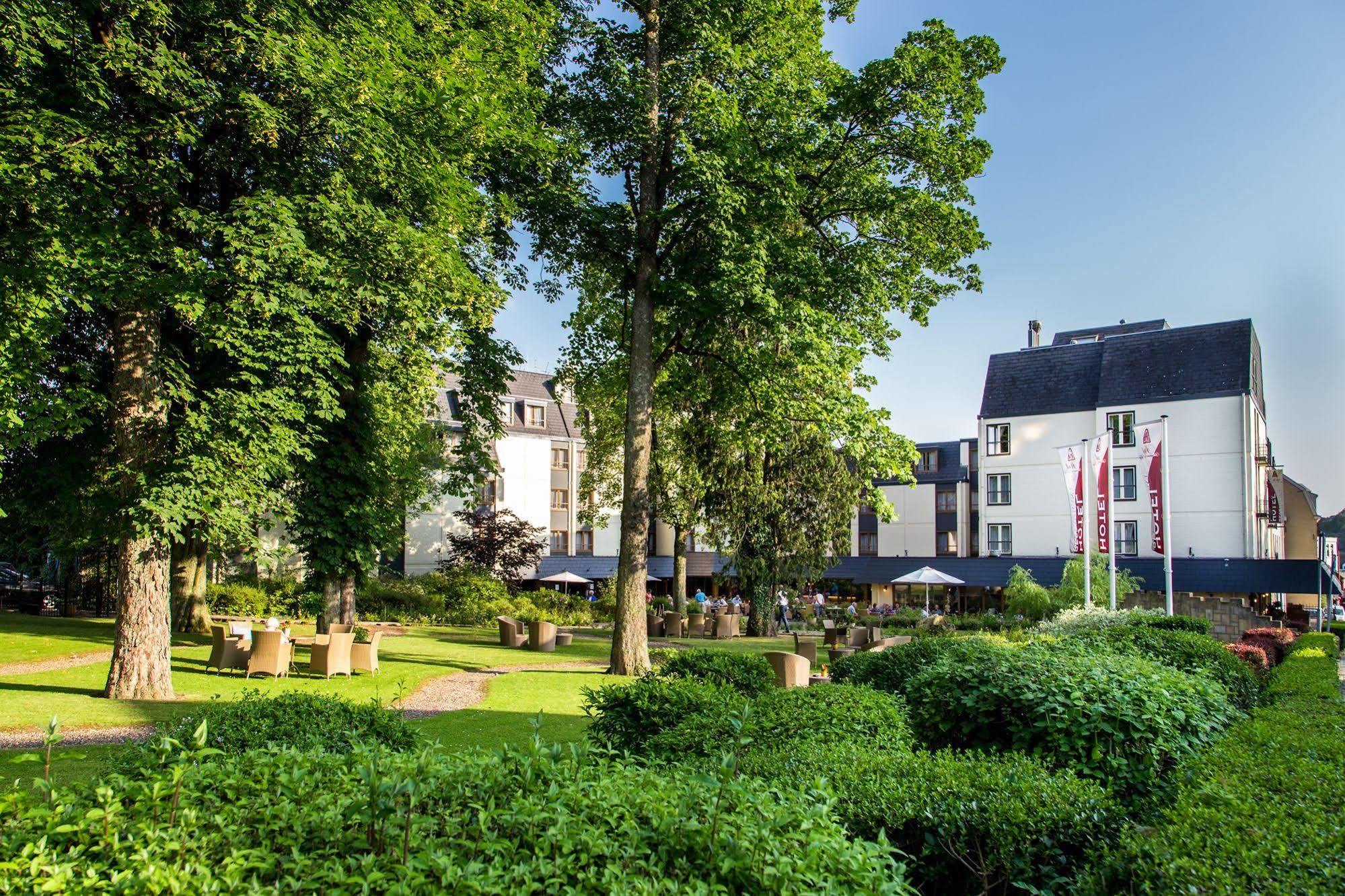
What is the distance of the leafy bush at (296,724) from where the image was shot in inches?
231

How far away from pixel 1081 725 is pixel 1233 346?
45171 mm

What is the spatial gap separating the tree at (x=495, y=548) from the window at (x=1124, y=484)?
31218 mm

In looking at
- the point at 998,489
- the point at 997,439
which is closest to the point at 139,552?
the point at 998,489

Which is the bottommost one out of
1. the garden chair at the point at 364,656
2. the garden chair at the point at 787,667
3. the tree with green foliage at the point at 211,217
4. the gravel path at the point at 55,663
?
the gravel path at the point at 55,663

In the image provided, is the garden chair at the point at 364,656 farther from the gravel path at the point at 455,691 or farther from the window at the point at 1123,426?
the window at the point at 1123,426

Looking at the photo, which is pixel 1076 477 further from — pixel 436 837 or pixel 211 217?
pixel 436 837

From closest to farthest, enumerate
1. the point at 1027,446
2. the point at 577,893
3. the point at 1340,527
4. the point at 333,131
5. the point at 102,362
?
the point at 577,893 → the point at 333,131 → the point at 102,362 → the point at 1027,446 → the point at 1340,527

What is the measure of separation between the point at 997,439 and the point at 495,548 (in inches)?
1172

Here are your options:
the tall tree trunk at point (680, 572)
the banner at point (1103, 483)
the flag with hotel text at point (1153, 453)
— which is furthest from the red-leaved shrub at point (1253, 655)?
the tall tree trunk at point (680, 572)

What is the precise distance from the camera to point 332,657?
17094 millimetres

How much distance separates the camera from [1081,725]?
7.10 meters

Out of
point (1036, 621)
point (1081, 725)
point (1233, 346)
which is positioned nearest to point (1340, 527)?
point (1233, 346)

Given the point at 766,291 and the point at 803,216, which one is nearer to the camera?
the point at 766,291

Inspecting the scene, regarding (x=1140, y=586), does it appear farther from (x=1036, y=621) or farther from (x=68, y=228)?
(x=68, y=228)
